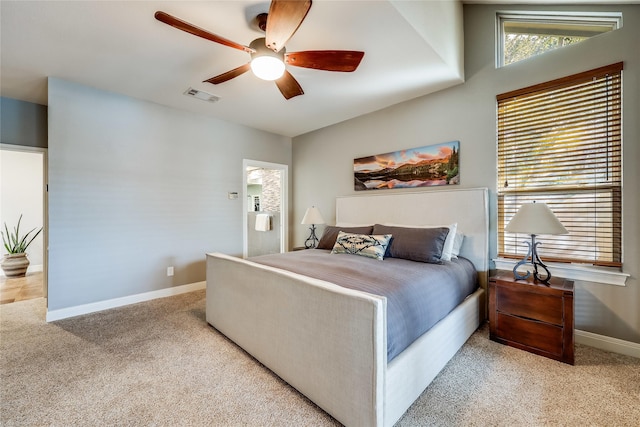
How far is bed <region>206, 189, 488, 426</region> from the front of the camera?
1263 mm

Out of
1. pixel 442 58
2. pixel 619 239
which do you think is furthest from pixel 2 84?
pixel 619 239

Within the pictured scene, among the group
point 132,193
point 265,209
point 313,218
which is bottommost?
point 313,218

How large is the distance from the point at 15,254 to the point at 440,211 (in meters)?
6.76

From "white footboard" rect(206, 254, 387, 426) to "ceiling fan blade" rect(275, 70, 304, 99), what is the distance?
1582mm

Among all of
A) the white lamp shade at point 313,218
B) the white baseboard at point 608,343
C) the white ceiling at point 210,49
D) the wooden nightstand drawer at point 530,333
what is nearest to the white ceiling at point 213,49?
the white ceiling at point 210,49

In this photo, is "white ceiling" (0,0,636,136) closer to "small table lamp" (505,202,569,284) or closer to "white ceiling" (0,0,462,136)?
"white ceiling" (0,0,462,136)

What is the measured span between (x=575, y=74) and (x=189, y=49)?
331 centimetres

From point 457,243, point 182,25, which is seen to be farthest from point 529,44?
point 182,25

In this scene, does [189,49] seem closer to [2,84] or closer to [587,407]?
[2,84]

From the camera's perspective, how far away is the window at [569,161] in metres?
2.17

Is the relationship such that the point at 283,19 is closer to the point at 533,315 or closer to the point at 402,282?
the point at 402,282

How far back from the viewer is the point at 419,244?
8.43 feet

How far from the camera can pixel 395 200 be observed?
11.2ft

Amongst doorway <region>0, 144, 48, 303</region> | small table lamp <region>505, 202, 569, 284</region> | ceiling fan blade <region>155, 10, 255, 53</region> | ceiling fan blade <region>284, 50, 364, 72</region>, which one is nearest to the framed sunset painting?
small table lamp <region>505, 202, 569, 284</region>
